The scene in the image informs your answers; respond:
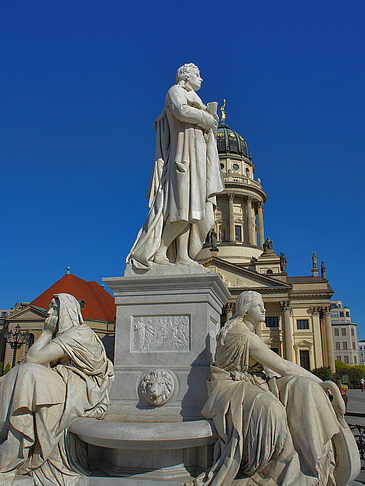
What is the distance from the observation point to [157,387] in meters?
3.80

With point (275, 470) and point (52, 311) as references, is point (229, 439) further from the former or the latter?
point (52, 311)

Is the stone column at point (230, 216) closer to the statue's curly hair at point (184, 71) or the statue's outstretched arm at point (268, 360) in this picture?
the statue's curly hair at point (184, 71)

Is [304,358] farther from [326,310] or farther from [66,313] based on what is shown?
[66,313]

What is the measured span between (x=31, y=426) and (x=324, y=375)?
145 ft

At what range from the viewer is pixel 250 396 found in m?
3.23

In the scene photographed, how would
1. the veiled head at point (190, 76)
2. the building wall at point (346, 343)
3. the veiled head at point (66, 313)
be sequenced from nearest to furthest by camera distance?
1. the veiled head at point (66, 313)
2. the veiled head at point (190, 76)
3. the building wall at point (346, 343)

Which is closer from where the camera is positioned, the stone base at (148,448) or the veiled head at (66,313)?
the stone base at (148,448)

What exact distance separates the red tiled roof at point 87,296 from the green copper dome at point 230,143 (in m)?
32.9

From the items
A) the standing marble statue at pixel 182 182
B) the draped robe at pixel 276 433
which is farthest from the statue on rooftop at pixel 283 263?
the draped robe at pixel 276 433

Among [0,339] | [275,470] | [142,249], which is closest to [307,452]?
[275,470]

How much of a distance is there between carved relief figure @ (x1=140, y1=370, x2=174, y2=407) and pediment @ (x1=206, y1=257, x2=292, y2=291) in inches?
1824

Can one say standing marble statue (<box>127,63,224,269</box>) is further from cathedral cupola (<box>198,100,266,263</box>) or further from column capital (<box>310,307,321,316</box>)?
cathedral cupola (<box>198,100,266,263</box>)

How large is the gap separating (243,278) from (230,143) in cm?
2960

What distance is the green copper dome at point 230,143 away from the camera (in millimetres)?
71106
